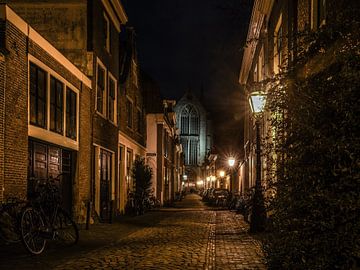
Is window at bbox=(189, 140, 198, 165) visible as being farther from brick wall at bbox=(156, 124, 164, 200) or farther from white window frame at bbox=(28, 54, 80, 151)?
white window frame at bbox=(28, 54, 80, 151)

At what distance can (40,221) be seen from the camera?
1034 cm

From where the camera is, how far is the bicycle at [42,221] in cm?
988

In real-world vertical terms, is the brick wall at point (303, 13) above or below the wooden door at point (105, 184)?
above

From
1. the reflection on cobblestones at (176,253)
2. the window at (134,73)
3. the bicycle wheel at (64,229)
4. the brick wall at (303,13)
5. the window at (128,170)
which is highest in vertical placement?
the window at (134,73)

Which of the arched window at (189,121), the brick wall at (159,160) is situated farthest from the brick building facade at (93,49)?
the arched window at (189,121)

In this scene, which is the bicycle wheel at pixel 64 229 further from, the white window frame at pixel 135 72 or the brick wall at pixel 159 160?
the brick wall at pixel 159 160

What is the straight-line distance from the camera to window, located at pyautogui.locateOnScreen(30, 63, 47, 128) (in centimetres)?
1384

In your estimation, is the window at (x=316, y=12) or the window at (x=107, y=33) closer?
the window at (x=316, y=12)

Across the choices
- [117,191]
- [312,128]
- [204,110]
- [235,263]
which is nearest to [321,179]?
[312,128]

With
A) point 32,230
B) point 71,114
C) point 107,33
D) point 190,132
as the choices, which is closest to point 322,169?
point 32,230

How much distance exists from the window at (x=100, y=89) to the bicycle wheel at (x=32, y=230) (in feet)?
35.4

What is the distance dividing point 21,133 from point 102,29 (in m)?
9.78

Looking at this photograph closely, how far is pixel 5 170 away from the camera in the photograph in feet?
38.4

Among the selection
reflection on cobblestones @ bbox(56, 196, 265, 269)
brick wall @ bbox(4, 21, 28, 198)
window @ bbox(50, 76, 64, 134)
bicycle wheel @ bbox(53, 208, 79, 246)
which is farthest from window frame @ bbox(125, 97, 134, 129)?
bicycle wheel @ bbox(53, 208, 79, 246)
